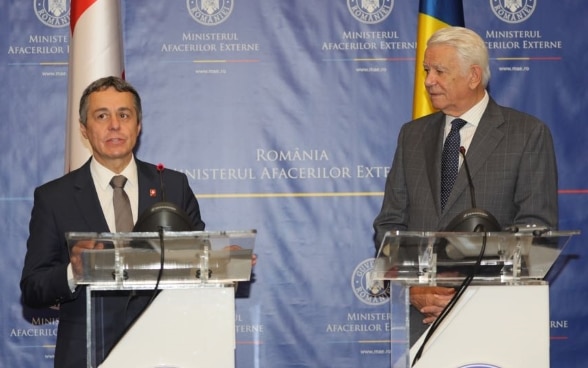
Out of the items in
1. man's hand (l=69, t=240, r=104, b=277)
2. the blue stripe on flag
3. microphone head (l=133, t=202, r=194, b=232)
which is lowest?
man's hand (l=69, t=240, r=104, b=277)

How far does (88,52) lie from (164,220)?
2.24m

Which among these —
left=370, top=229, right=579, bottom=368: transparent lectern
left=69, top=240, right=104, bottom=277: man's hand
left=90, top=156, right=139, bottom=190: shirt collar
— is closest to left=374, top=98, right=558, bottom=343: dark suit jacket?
left=370, top=229, right=579, bottom=368: transparent lectern

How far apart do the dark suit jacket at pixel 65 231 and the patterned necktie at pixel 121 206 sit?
0.16 ft

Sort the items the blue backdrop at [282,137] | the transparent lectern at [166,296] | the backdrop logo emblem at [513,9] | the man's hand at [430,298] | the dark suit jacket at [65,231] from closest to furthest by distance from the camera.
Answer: the transparent lectern at [166,296], the man's hand at [430,298], the dark suit jacket at [65,231], the blue backdrop at [282,137], the backdrop logo emblem at [513,9]

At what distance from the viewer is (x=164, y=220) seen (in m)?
2.66

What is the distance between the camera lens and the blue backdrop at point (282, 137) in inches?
199

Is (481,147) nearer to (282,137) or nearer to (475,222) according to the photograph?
(475,222)

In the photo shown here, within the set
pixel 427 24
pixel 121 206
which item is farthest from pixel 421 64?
pixel 121 206

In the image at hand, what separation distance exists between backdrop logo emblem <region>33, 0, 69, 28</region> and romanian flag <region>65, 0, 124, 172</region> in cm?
43

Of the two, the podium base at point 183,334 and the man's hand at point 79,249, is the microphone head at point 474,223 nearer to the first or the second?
the podium base at point 183,334

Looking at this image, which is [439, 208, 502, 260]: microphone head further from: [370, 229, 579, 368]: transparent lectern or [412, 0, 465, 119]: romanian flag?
[412, 0, 465, 119]: romanian flag

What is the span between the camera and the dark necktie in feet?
12.1

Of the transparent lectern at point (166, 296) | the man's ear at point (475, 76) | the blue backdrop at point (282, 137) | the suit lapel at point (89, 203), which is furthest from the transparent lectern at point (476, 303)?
the blue backdrop at point (282, 137)

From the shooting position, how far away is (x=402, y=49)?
515 cm
